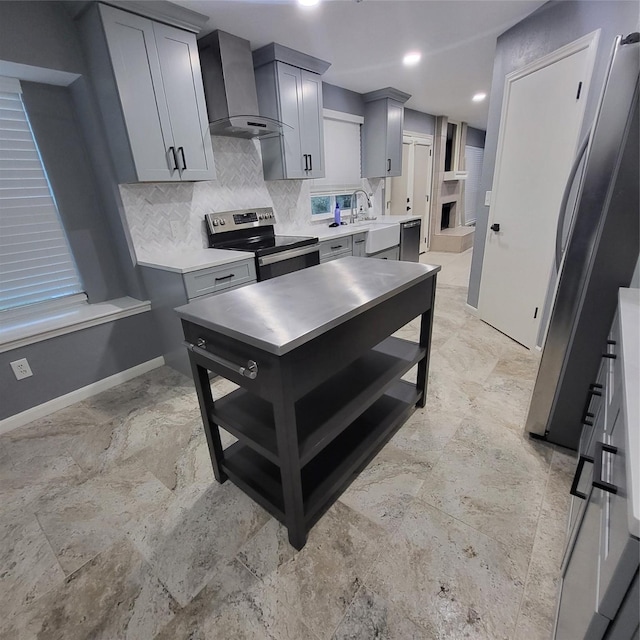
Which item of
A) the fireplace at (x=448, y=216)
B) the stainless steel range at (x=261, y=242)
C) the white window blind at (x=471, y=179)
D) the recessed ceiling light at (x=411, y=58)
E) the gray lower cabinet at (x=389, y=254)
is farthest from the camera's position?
the white window blind at (x=471, y=179)

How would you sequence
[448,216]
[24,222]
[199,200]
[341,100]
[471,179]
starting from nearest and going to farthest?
[24,222] → [199,200] → [341,100] → [448,216] → [471,179]

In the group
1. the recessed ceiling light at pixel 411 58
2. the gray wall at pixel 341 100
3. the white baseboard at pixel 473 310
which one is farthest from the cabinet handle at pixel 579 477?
the gray wall at pixel 341 100

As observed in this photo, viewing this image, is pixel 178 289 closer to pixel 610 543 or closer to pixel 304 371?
pixel 304 371

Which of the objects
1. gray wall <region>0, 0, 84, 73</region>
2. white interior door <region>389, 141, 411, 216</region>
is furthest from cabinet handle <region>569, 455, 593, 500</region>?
white interior door <region>389, 141, 411, 216</region>

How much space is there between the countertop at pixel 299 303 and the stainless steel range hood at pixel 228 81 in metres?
1.68

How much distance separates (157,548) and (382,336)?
1297 millimetres

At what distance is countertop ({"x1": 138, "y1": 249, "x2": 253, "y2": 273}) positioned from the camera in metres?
2.25

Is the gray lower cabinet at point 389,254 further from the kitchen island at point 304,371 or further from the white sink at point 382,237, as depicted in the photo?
the kitchen island at point 304,371

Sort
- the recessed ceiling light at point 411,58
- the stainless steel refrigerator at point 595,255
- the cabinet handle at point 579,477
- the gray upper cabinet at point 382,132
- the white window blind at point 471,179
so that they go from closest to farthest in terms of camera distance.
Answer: the cabinet handle at point 579,477 < the stainless steel refrigerator at point 595,255 < the recessed ceiling light at point 411,58 < the gray upper cabinet at point 382,132 < the white window blind at point 471,179

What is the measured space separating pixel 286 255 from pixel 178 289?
94 cm

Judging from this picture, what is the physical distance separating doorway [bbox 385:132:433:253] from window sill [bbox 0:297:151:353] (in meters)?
4.32

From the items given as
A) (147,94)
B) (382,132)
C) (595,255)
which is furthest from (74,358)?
(382,132)

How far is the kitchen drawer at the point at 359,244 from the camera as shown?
3.66 meters

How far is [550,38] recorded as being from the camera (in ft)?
7.63
